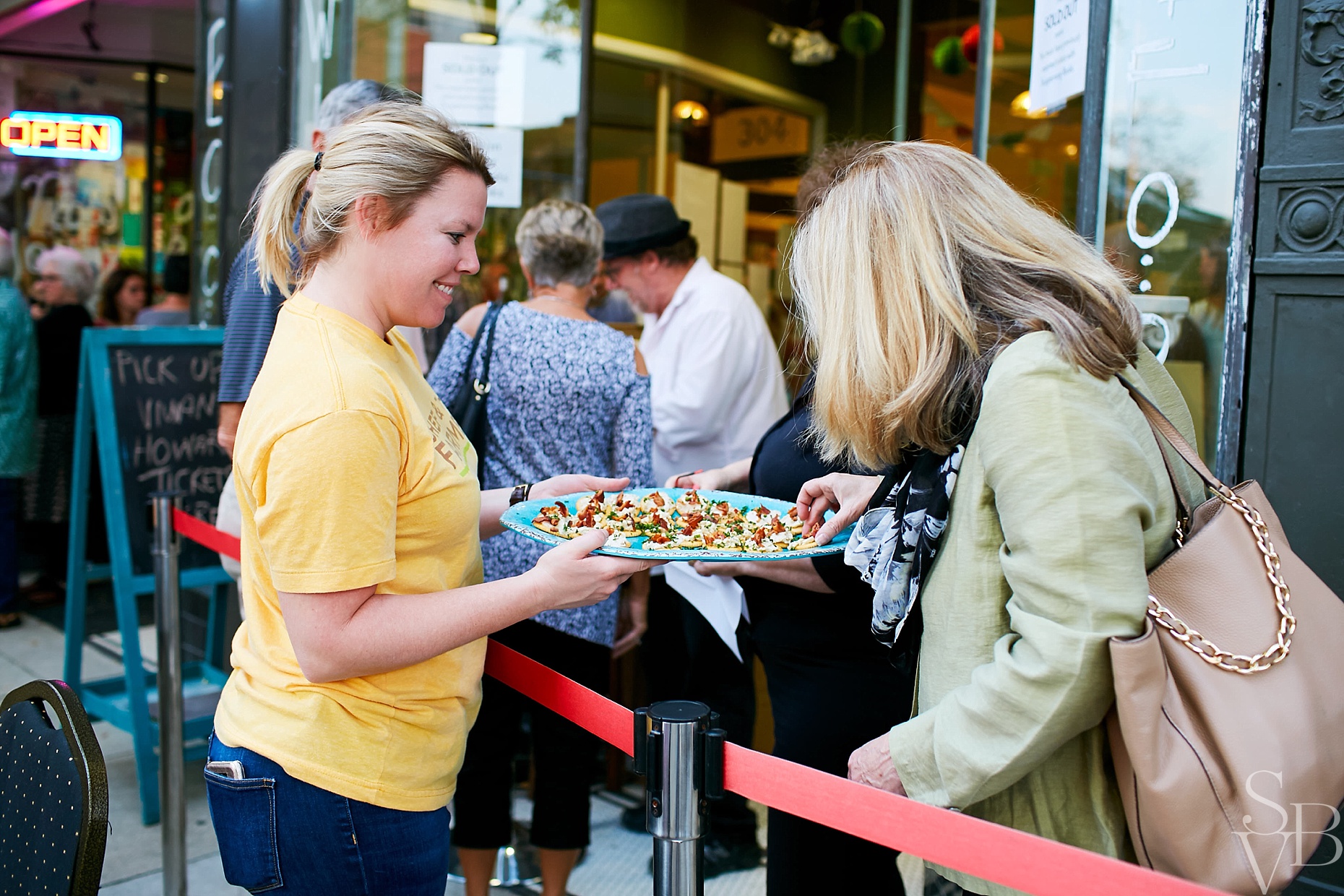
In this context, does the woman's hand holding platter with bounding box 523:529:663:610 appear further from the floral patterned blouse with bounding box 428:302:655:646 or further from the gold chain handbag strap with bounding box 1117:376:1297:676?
the floral patterned blouse with bounding box 428:302:655:646

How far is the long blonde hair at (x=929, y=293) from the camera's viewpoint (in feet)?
4.74

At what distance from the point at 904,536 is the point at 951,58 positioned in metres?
7.74

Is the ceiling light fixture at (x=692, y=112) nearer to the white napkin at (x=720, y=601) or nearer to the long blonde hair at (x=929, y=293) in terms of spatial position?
the white napkin at (x=720, y=601)

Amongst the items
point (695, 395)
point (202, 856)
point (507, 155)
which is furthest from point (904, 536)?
point (507, 155)

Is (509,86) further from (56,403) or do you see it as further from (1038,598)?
(1038,598)

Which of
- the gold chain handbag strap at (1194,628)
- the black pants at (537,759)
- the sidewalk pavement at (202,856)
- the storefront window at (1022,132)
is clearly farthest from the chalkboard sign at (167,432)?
the gold chain handbag strap at (1194,628)

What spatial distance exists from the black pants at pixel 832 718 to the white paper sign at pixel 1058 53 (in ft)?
5.85

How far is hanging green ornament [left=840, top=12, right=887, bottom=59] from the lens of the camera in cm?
854

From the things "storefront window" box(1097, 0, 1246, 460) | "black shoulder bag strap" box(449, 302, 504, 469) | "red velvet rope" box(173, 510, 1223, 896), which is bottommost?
"red velvet rope" box(173, 510, 1223, 896)

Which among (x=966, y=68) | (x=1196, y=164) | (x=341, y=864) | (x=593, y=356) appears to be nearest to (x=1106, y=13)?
(x=1196, y=164)

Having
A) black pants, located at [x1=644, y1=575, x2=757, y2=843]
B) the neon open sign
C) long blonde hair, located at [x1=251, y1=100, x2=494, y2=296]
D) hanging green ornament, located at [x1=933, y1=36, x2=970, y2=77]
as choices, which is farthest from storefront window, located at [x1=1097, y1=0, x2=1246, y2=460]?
the neon open sign

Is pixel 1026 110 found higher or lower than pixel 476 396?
higher

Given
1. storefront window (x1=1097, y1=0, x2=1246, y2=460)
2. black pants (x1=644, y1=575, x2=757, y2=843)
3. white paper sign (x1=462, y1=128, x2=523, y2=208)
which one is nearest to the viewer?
storefront window (x1=1097, y1=0, x2=1246, y2=460)

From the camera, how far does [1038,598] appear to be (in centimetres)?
128
